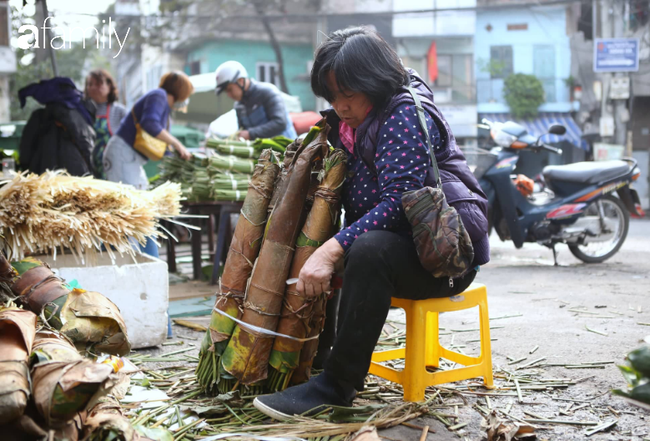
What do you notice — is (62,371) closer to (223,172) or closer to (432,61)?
(223,172)

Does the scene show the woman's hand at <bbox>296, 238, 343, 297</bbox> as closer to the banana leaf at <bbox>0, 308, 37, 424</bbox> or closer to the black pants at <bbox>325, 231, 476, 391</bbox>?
the black pants at <bbox>325, 231, 476, 391</bbox>

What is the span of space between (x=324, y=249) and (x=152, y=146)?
11.1 ft

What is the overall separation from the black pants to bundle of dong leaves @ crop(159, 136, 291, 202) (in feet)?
9.22

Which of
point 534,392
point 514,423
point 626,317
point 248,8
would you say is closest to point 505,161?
point 626,317

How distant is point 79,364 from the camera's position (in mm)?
1500

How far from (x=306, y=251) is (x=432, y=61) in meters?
21.3

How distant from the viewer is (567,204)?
5867mm

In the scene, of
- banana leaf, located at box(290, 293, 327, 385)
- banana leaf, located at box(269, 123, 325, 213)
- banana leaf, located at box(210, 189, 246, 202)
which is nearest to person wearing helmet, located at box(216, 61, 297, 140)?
banana leaf, located at box(210, 189, 246, 202)

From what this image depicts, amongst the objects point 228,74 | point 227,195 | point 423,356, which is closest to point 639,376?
point 423,356

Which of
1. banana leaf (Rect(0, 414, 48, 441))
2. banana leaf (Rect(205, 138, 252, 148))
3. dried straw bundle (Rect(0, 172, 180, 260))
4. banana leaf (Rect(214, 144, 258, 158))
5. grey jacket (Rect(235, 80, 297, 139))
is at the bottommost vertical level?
banana leaf (Rect(0, 414, 48, 441))

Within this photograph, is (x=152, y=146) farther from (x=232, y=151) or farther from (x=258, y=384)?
(x=258, y=384)

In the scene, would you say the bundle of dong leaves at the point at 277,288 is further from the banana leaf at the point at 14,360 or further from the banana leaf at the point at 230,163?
the banana leaf at the point at 230,163

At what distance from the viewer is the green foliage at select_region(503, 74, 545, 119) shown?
21.6 meters

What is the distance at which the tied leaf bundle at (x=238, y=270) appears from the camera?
241 cm
